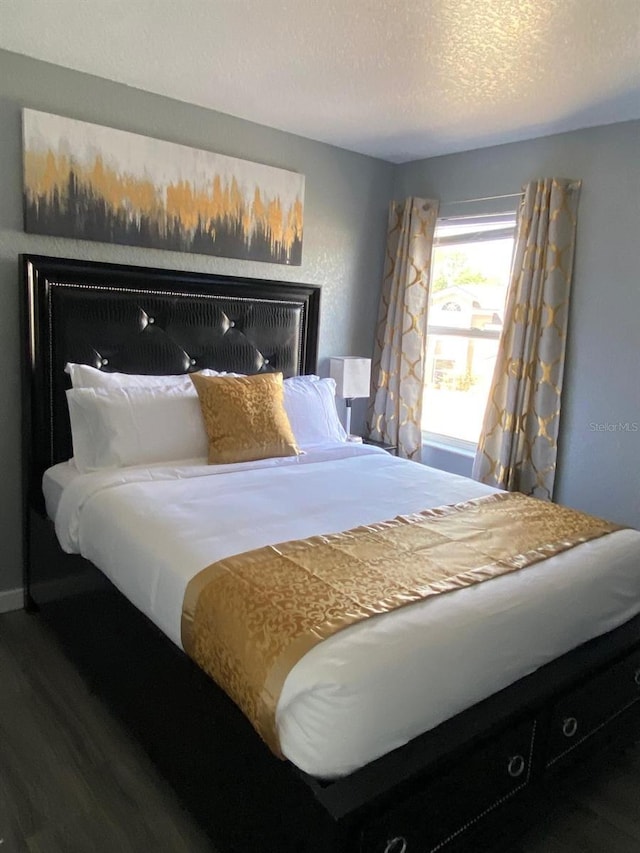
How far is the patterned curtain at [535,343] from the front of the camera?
320 centimetres

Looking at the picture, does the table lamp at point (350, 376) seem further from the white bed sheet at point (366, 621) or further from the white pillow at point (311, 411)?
the white bed sheet at point (366, 621)

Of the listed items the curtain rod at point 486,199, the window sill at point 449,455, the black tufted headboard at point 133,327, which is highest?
the curtain rod at point 486,199

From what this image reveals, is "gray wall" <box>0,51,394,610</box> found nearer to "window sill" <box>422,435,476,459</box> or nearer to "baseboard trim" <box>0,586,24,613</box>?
"baseboard trim" <box>0,586,24,613</box>

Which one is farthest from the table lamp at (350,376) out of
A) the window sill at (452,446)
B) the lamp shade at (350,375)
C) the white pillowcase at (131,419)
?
the white pillowcase at (131,419)

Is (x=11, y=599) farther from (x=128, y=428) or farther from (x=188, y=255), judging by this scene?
(x=188, y=255)

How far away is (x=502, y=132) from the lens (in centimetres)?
331

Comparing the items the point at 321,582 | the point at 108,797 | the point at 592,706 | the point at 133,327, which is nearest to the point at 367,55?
the point at 133,327

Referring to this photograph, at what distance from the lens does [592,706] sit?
1.91 meters

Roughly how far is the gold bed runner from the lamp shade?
5.21 feet

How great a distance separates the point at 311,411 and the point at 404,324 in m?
1.04

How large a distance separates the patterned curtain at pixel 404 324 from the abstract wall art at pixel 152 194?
701mm

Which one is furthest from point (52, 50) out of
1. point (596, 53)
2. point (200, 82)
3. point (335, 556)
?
point (335, 556)

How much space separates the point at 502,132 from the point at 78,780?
Result: 339 centimetres

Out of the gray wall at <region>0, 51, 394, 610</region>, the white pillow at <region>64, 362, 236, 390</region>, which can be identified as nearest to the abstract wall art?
the gray wall at <region>0, 51, 394, 610</region>
